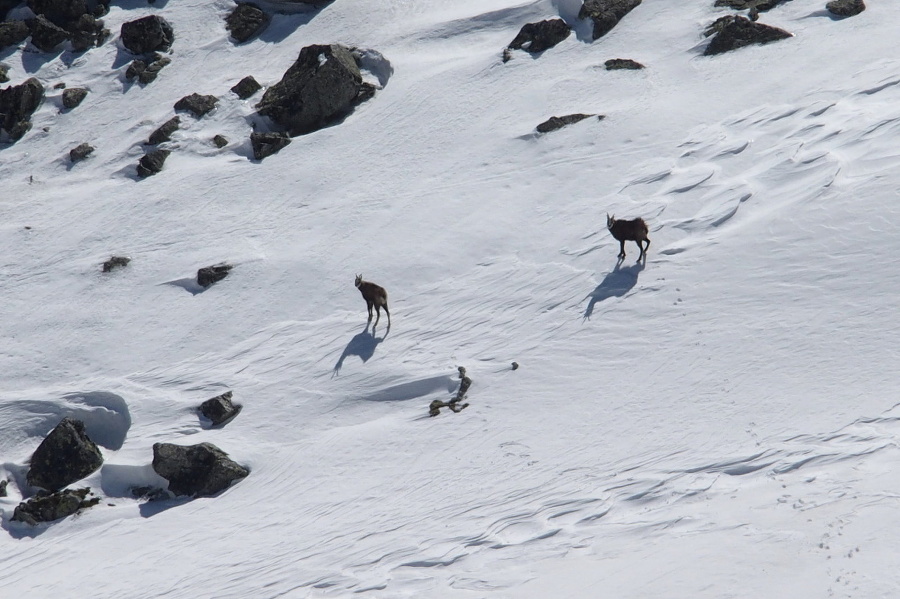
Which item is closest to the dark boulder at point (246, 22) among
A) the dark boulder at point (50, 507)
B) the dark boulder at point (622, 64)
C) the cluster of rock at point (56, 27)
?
the cluster of rock at point (56, 27)

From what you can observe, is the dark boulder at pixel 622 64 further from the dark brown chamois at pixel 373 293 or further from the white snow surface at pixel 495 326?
the dark brown chamois at pixel 373 293

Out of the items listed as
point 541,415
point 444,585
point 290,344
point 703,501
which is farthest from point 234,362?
point 703,501

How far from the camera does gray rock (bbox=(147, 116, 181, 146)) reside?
27.8m

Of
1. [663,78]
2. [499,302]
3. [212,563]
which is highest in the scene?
[663,78]

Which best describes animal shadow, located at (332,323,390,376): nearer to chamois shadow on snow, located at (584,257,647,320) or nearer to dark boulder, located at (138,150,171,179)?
→ chamois shadow on snow, located at (584,257,647,320)

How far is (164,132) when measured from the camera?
28.0 meters

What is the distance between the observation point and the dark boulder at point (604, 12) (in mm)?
28797

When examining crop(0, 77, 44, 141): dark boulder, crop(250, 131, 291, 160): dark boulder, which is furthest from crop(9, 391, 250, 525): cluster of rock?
crop(0, 77, 44, 141): dark boulder

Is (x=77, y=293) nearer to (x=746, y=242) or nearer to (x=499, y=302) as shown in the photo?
(x=499, y=302)

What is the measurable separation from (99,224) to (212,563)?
46.4 ft

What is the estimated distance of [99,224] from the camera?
2464 cm

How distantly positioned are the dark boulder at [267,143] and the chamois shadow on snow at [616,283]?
493 inches

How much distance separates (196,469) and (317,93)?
15.0 metres

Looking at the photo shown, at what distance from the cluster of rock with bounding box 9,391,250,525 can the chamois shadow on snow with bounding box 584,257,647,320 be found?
24.1 feet
